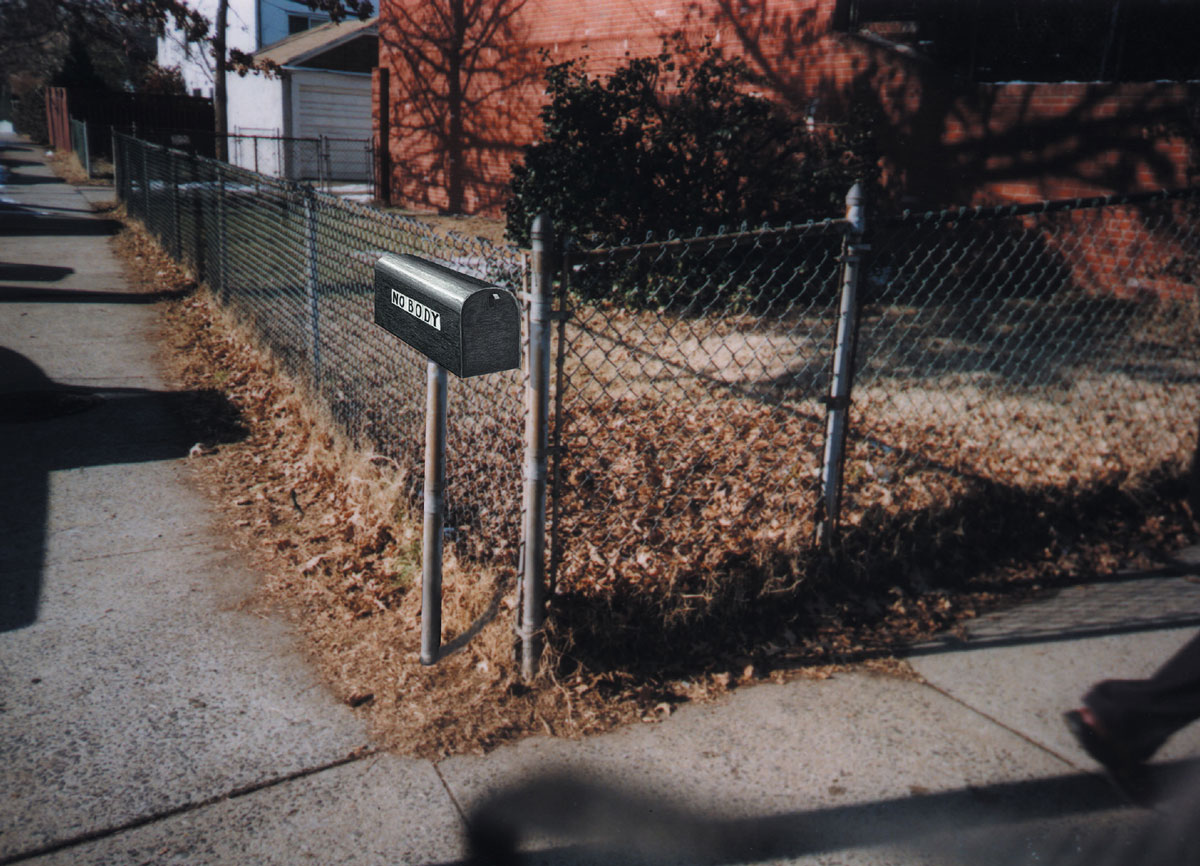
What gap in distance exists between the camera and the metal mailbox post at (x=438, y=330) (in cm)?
259

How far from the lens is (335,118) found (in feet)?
111

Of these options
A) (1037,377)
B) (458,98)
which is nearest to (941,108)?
(1037,377)

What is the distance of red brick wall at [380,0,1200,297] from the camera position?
8953mm

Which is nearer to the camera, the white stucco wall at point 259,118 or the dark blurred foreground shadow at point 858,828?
the dark blurred foreground shadow at point 858,828

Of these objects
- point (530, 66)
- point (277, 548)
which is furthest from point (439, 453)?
point (530, 66)

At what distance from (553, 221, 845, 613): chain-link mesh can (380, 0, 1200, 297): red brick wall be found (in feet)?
12.1

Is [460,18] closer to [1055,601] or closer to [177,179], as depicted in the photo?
[177,179]

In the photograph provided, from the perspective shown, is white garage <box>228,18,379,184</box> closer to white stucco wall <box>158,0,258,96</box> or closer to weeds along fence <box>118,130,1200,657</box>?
white stucco wall <box>158,0,258,96</box>

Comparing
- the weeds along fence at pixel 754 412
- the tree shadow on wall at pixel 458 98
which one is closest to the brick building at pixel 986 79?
the weeds along fence at pixel 754 412

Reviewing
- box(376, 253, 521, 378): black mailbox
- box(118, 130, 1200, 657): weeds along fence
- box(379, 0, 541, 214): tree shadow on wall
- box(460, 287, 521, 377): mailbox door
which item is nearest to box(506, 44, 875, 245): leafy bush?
box(118, 130, 1200, 657): weeds along fence

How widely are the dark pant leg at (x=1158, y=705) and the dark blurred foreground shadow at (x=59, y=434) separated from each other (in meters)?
3.96

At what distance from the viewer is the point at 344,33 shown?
33.8m

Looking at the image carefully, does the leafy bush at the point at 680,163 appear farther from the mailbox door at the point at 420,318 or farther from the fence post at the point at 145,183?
the fence post at the point at 145,183

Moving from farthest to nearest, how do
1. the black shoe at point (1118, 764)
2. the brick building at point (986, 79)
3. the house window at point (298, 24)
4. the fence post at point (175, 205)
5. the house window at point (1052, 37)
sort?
the house window at point (298, 24) < the fence post at point (175, 205) < the house window at point (1052, 37) < the brick building at point (986, 79) < the black shoe at point (1118, 764)
